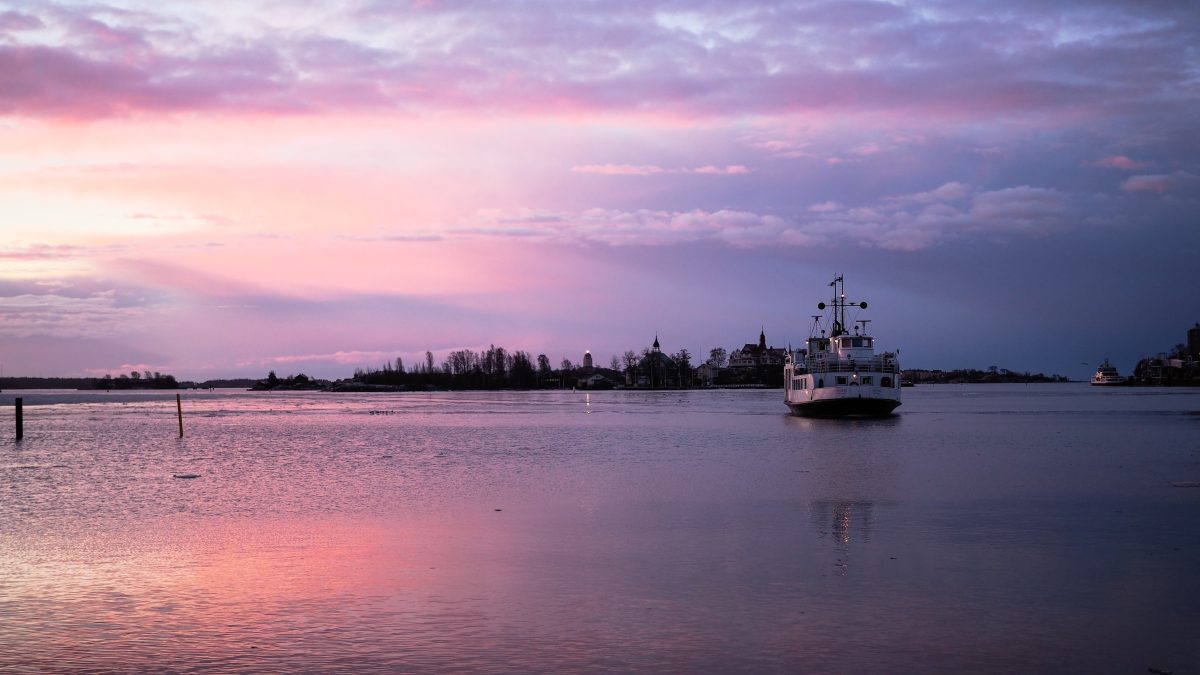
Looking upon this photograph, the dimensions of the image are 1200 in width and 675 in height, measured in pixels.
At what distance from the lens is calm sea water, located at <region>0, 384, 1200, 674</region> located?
9.60 m

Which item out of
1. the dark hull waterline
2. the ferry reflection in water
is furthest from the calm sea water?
the dark hull waterline

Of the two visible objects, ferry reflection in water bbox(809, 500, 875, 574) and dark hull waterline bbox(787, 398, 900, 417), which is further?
dark hull waterline bbox(787, 398, 900, 417)

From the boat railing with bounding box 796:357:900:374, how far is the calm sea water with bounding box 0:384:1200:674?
40.5 metres

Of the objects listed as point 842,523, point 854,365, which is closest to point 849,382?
point 854,365

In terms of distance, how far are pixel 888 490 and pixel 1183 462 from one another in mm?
14033

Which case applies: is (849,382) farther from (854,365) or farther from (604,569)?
(604,569)

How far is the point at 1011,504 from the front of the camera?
2097cm

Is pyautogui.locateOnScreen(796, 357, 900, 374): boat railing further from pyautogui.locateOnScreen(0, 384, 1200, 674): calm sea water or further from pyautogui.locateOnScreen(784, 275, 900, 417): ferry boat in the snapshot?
pyautogui.locateOnScreen(0, 384, 1200, 674): calm sea water

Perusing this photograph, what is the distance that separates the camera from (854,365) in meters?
71.0

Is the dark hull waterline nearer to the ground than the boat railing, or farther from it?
nearer to the ground

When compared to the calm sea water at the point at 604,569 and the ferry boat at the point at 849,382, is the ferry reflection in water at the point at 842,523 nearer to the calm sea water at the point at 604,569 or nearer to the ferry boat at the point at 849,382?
the calm sea water at the point at 604,569

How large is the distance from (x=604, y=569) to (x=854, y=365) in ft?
197

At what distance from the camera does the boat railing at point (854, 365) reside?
71062 mm

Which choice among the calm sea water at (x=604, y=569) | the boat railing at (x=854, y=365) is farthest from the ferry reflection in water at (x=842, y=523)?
the boat railing at (x=854, y=365)
